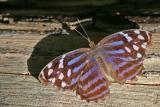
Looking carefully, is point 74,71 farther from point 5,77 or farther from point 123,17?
point 123,17

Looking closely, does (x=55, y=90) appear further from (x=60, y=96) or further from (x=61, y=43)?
(x=61, y=43)

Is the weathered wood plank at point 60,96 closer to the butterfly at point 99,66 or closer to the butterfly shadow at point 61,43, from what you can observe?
the butterfly at point 99,66

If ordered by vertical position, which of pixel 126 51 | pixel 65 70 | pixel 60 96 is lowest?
pixel 60 96

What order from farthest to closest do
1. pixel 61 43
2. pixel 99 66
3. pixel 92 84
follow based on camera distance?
pixel 61 43
pixel 99 66
pixel 92 84

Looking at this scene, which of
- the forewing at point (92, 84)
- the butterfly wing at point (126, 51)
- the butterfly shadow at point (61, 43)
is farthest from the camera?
the butterfly shadow at point (61, 43)

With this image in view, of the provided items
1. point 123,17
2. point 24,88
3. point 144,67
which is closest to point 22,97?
point 24,88

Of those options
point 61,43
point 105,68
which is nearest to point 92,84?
point 105,68

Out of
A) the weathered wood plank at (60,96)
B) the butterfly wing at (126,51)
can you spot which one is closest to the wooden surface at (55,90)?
the weathered wood plank at (60,96)

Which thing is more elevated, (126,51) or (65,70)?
(126,51)
